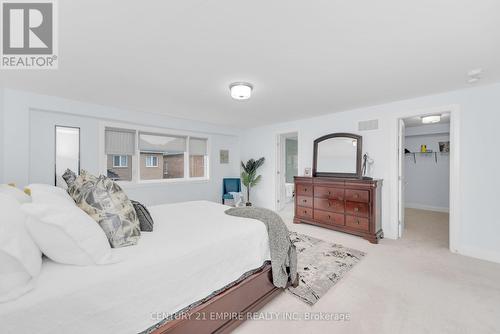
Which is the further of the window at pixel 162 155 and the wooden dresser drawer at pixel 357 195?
the window at pixel 162 155

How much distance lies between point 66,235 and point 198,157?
449cm

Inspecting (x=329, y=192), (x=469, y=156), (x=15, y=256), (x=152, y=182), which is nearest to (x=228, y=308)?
(x=15, y=256)

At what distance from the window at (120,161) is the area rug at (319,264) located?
3.63 metres

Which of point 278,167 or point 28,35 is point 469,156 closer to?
point 278,167

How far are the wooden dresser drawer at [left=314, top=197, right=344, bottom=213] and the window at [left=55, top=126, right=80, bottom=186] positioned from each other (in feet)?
14.2

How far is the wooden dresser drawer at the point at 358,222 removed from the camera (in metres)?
3.40

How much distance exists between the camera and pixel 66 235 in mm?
1057

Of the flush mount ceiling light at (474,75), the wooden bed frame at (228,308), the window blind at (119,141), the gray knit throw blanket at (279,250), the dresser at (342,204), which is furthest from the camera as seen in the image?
the window blind at (119,141)

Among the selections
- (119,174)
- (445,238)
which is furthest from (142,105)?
(445,238)

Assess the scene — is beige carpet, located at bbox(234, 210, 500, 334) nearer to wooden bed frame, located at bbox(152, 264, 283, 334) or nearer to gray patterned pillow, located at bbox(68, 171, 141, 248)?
wooden bed frame, located at bbox(152, 264, 283, 334)

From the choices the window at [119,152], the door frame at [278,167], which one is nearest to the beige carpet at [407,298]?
the door frame at [278,167]

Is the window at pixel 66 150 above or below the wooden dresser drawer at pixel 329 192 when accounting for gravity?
above

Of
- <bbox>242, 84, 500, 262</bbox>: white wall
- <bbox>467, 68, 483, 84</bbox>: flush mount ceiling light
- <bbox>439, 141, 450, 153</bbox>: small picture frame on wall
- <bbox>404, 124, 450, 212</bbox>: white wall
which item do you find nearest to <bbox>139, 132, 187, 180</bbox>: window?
<bbox>242, 84, 500, 262</bbox>: white wall

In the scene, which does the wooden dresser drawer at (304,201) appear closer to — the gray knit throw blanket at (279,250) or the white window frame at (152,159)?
the gray knit throw blanket at (279,250)
